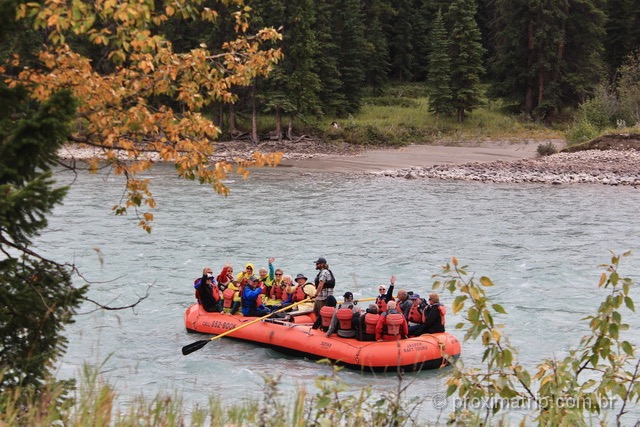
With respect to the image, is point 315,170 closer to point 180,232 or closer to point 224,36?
point 224,36

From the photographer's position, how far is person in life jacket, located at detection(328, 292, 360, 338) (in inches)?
576

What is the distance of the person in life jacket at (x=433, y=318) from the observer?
14.4 meters

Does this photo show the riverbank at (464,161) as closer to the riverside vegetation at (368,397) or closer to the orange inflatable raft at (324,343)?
the orange inflatable raft at (324,343)

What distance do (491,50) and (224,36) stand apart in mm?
39836

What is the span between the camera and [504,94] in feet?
205

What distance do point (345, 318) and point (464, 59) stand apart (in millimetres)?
46427

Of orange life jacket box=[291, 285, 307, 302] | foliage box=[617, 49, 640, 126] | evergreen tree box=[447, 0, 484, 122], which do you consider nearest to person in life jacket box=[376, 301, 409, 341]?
orange life jacket box=[291, 285, 307, 302]

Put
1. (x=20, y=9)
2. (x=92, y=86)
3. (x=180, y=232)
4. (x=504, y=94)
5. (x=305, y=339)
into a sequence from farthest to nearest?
(x=504, y=94)
(x=180, y=232)
(x=305, y=339)
(x=92, y=86)
(x=20, y=9)

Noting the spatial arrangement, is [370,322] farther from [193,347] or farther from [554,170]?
[554,170]

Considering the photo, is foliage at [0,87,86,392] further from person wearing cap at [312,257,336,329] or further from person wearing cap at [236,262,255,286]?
person wearing cap at [236,262,255,286]

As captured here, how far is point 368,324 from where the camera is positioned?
567 inches

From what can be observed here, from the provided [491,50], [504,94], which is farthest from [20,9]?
[491,50]

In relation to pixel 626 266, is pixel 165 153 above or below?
above

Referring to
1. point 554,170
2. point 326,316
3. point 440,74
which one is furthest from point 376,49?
point 326,316
